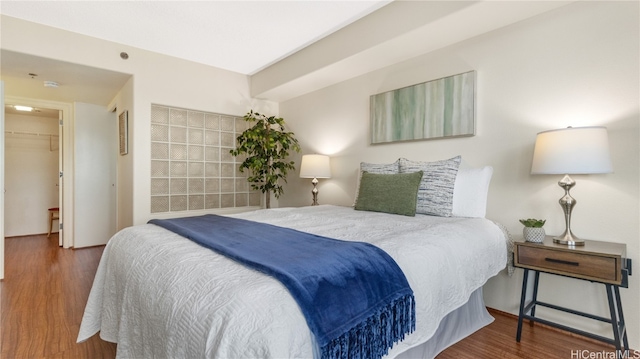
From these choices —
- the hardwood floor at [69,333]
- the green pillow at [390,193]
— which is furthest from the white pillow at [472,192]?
the hardwood floor at [69,333]

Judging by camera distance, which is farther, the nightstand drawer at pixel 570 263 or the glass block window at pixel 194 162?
the glass block window at pixel 194 162

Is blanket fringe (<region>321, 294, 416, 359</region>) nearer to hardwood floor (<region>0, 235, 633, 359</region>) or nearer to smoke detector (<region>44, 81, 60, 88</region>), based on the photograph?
hardwood floor (<region>0, 235, 633, 359</region>)

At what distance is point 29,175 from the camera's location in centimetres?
550

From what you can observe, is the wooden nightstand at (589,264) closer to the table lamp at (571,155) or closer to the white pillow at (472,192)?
the table lamp at (571,155)

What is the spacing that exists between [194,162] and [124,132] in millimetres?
895

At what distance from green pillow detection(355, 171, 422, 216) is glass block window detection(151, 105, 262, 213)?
2.25 metres

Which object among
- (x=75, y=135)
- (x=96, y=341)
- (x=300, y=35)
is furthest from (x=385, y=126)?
(x=75, y=135)

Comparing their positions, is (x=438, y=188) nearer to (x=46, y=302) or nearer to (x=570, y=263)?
(x=570, y=263)

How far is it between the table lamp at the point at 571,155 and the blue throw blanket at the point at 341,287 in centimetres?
126

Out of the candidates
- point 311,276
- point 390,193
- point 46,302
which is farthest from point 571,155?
point 46,302

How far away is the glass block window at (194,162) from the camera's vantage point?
3.60 metres

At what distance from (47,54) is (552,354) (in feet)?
15.5

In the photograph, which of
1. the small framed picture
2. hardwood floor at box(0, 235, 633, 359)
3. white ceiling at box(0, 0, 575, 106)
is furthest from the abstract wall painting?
A: the small framed picture

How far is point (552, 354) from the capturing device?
5.72 feet
